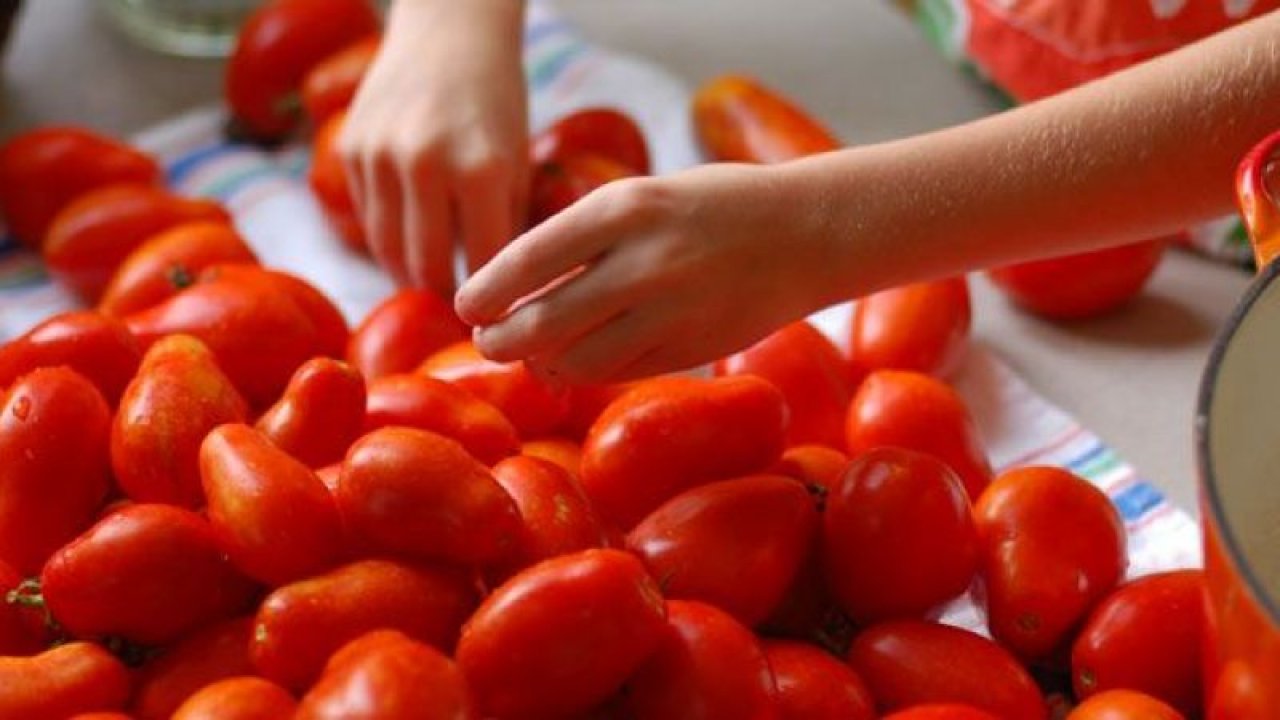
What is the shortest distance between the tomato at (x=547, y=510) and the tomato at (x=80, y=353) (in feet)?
0.61

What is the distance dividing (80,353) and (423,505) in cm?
21

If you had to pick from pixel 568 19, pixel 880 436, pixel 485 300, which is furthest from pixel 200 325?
pixel 568 19

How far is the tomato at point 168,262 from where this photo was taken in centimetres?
80

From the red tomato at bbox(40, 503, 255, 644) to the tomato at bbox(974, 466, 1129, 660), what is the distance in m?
0.28

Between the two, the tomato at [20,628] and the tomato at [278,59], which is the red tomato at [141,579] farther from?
the tomato at [278,59]

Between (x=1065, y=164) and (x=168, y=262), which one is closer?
(x=1065, y=164)

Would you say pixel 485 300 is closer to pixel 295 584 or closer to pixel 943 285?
pixel 295 584

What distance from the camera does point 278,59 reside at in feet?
3.28

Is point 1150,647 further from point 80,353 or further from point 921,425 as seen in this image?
point 80,353

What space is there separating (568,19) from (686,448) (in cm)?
59

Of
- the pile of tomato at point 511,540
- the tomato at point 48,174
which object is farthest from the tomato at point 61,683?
the tomato at point 48,174

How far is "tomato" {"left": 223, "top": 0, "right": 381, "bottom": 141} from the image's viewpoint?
1.00 meters

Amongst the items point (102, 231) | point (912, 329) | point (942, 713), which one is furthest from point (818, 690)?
point (102, 231)

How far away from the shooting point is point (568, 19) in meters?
1.14
